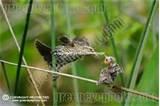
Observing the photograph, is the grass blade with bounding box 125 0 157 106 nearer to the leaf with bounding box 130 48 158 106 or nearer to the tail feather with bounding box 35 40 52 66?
the leaf with bounding box 130 48 158 106

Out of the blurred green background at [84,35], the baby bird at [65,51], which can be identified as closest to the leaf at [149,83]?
the blurred green background at [84,35]

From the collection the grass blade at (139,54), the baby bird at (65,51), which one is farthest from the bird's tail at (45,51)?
the grass blade at (139,54)

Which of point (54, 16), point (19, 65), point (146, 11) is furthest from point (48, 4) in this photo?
point (146, 11)

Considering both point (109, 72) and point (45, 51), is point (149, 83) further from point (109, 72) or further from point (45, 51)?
point (45, 51)

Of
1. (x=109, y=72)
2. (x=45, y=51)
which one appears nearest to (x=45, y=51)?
(x=45, y=51)

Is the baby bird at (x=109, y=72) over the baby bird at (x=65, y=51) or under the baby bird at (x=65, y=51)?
under

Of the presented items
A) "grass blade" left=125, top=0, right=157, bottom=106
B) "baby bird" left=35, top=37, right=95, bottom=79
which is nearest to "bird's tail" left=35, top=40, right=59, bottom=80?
"baby bird" left=35, top=37, right=95, bottom=79

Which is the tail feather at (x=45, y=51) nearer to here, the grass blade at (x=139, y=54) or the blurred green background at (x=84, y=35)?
the blurred green background at (x=84, y=35)
